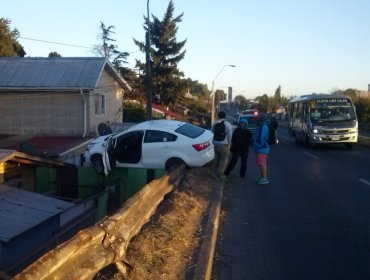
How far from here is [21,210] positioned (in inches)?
454

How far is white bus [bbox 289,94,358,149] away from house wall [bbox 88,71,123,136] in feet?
35.2

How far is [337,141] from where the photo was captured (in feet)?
76.4

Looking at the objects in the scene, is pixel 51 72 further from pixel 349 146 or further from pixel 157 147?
pixel 349 146

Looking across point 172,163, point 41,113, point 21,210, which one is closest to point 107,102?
point 41,113

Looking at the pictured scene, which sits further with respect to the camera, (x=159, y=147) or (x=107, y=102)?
(x=107, y=102)

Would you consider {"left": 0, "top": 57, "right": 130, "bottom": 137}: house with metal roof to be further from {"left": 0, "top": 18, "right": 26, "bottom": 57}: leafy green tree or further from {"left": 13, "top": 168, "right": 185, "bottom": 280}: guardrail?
{"left": 0, "top": 18, "right": 26, "bottom": 57}: leafy green tree

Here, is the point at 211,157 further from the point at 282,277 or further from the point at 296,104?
the point at 296,104

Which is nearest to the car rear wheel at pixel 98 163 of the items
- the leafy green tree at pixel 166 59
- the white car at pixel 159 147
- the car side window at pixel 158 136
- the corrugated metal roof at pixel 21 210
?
the white car at pixel 159 147

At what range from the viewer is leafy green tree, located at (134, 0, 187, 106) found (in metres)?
59.1

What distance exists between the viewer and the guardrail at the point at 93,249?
394 centimetres

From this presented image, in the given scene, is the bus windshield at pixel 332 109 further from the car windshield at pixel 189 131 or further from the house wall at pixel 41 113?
the house wall at pixel 41 113

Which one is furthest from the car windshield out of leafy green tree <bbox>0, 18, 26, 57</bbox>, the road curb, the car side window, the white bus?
leafy green tree <bbox>0, 18, 26, 57</bbox>

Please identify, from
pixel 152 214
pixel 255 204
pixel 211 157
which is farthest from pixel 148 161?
pixel 152 214

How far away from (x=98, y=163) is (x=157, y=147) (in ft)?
8.39
